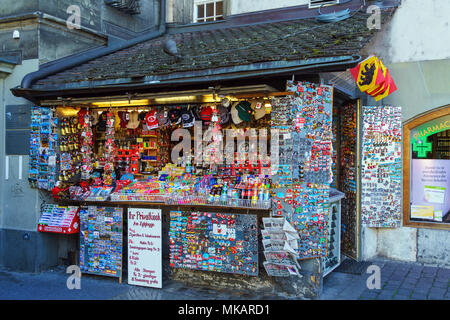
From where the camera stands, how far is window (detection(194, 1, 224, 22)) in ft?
31.5

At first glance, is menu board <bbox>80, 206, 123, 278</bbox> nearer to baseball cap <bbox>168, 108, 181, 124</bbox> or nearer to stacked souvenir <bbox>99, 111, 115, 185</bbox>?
stacked souvenir <bbox>99, 111, 115, 185</bbox>

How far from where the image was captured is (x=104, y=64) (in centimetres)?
768

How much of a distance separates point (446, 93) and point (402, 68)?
0.89 m

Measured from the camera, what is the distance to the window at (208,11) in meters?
9.61

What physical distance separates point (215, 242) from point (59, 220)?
299cm

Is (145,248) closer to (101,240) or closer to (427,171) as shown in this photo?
(101,240)

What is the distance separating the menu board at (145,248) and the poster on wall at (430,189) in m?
4.80

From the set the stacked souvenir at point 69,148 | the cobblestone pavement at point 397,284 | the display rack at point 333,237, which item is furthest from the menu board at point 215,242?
the stacked souvenir at point 69,148

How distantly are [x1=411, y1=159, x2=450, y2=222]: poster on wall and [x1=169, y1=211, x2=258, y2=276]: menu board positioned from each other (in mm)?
3574

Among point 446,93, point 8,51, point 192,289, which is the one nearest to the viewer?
point 192,289

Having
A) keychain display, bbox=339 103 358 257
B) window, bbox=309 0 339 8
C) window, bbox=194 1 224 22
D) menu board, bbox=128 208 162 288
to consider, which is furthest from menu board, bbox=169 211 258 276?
window, bbox=194 1 224 22

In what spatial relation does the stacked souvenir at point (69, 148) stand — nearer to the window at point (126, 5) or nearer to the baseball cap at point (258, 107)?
the window at point (126, 5)
